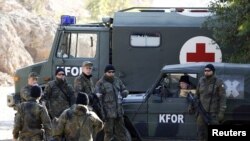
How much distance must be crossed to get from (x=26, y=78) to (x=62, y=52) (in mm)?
914

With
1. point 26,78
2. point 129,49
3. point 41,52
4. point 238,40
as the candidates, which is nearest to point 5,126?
point 26,78

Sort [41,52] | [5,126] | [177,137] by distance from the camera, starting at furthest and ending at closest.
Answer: [41,52] → [5,126] → [177,137]

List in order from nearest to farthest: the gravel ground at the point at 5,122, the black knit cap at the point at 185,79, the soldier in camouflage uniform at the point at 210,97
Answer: the soldier in camouflage uniform at the point at 210,97
the black knit cap at the point at 185,79
the gravel ground at the point at 5,122

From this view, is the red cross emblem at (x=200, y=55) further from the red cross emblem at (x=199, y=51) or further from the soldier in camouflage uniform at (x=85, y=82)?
the soldier in camouflage uniform at (x=85, y=82)

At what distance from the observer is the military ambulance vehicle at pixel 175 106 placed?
35.0 ft

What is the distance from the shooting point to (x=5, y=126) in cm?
1650

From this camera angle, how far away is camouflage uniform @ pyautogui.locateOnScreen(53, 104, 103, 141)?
26.3 ft

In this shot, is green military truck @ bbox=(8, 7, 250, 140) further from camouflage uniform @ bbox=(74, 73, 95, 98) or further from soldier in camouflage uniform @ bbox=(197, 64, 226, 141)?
soldier in camouflage uniform @ bbox=(197, 64, 226, 141)

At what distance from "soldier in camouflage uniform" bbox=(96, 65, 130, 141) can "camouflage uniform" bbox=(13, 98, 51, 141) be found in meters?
1.83

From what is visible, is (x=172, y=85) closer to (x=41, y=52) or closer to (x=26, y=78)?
(x=26, y=78)

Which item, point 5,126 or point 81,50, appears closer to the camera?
point 81,50

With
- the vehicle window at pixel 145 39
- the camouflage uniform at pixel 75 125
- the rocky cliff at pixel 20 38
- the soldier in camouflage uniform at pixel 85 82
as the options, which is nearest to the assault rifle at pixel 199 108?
the soldier in camouflage uniform at pixel 85 82

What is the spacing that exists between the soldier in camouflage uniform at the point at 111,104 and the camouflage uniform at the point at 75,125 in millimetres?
2729

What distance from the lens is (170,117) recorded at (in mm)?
10750
